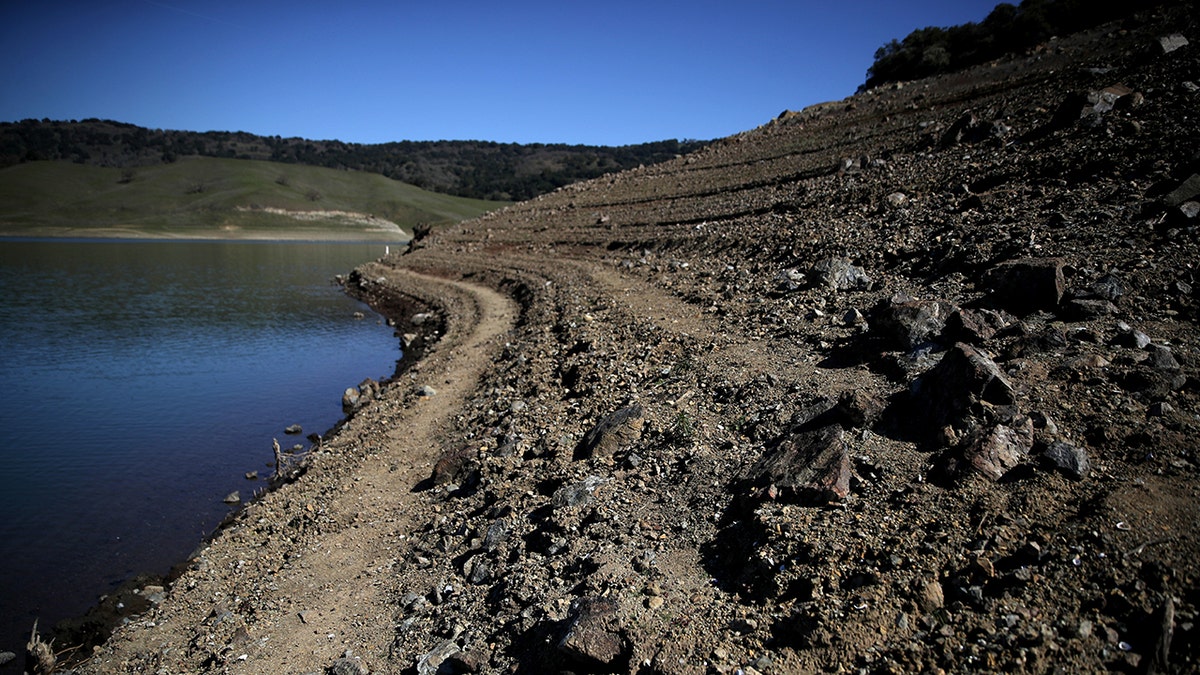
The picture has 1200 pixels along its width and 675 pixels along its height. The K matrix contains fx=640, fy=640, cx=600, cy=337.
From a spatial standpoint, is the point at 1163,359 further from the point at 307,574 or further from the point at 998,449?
the point at 307,574

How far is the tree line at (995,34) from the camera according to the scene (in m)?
28.3

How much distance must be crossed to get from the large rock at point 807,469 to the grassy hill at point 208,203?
9694 centimetres

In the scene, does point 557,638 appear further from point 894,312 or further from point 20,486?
point 20,486

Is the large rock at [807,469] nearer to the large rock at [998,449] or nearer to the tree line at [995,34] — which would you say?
the large rock at [998,449]

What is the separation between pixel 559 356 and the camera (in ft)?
39.6

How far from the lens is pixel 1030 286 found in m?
7.08

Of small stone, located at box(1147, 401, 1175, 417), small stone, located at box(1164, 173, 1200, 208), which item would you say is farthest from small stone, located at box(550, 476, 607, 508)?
small stone, located at box(1164, 173, 1200, 208)

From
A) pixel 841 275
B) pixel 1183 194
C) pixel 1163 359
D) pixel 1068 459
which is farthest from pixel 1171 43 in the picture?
pixel 1068 459

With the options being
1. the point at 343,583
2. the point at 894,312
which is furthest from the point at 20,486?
the point at 894,312

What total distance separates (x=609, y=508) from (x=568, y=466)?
1325 mm

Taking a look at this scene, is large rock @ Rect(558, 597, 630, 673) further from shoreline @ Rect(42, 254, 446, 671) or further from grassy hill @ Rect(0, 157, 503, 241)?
grassy hill @ Rect(0, 157, 503, 241)

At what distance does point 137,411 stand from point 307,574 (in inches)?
406

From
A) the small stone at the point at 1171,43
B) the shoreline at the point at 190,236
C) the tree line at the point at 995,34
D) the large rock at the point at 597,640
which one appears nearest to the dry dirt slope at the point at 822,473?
the large rock at the point at 597,640

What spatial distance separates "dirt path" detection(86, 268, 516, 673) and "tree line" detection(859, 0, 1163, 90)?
3217 centimetres
